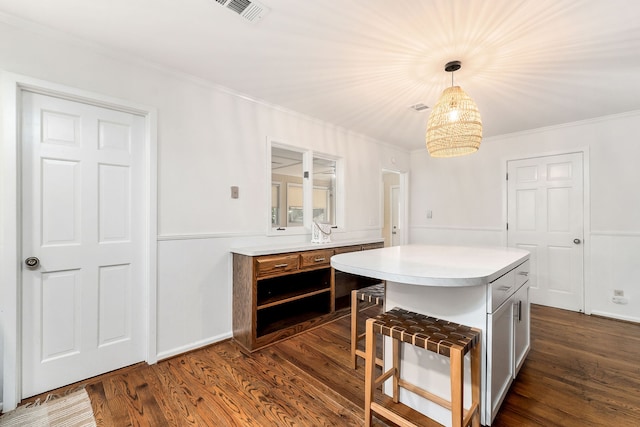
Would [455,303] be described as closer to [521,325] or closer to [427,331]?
[427,331]

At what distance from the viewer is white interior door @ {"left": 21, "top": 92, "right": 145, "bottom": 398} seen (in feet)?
6.12

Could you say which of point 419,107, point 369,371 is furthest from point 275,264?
point 419,107

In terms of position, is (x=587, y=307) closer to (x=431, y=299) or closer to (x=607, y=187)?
(x=607, y=187)

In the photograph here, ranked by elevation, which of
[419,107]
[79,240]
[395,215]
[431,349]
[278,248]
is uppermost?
[419,107]

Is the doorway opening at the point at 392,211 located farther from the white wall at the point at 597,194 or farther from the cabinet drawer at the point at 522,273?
the cabinet drawer at the point at 522,273

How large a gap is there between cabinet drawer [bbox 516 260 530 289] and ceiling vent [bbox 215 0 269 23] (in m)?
2.39

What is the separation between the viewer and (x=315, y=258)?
2.96 meters

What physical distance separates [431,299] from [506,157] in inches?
139

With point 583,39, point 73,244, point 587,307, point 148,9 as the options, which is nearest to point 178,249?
point 73,244

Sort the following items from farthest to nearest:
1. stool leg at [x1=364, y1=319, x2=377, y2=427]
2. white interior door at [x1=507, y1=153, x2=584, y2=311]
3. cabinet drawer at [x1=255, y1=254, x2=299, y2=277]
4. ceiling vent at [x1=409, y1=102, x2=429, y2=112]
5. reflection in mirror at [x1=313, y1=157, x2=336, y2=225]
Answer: reflection in mirror at [x1=313, y1=157, x2=336, y2=225] < white interior door at [x1=507, y1=153, x2=584, y2=311] < ceiling vent at [x1=409, y1=102, x2=429, y2=112] < cabinet drawer at [x1=255, y1=254, x2=299, y2=277] < stool leg at [x1=364, y1=319, x2=377, y2=427]

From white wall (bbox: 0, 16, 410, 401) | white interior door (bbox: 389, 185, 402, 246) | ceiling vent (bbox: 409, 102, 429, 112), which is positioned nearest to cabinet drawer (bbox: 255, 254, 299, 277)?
white wall (bbox: 0, 16, 410, 401)

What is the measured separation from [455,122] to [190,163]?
2210 mm

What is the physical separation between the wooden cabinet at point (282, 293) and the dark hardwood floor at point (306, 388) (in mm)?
178

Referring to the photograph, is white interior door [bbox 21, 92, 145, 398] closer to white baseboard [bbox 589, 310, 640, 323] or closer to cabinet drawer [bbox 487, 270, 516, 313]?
cabinet drawer [bbox 487, 270, 516, 313]
